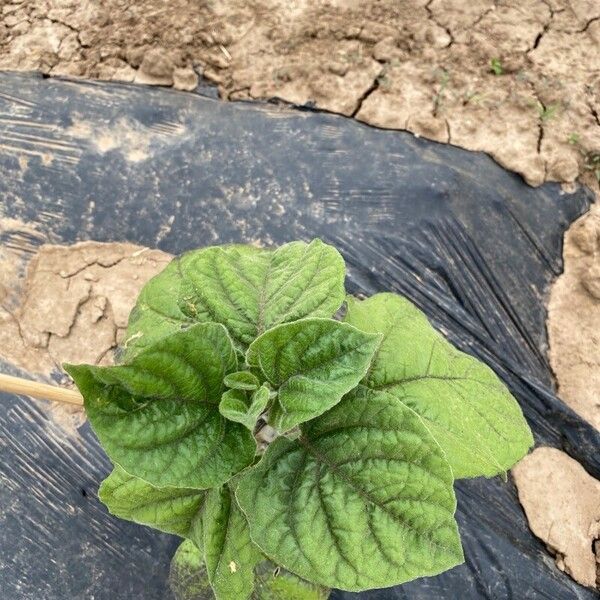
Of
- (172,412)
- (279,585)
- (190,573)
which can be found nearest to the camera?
(172,412)

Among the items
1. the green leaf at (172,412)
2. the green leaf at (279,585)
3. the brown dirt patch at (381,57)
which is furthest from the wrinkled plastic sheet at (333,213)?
the green leaf at (172,412)

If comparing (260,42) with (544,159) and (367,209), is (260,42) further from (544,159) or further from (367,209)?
(544,159)

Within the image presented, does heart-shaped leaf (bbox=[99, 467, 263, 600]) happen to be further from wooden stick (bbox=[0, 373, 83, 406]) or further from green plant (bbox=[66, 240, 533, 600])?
wooden stick (bbox=[0, 373, 83, 406])

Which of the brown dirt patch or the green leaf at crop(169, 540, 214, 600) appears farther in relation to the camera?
the brown dirt patch

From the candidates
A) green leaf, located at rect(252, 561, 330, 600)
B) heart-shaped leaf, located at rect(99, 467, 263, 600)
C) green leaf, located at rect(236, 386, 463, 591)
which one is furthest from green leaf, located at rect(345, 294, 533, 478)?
green leaf, located at rect(252, 561, 330, 600)

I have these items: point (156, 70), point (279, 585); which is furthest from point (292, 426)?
point (156, 70)

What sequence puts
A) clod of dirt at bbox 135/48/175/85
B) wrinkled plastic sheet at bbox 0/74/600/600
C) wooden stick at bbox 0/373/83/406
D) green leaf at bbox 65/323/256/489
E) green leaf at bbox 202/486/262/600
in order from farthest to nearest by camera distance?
clod of dirt at bbox 135/48/175/85 < wrinkled plastic sheet at bbox 0/74/600/600 < green leaf at bbox 202/486/262/600 < wooden stick at bbox 0/373/83/406 < green leaf at bbox 65/323/256/489

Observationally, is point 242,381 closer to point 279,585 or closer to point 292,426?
point 292,426
